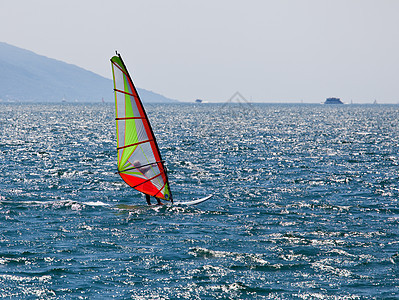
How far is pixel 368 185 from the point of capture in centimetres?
3675

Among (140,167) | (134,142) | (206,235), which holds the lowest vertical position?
(206,235)

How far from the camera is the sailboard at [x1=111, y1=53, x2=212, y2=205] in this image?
26922 millimetres

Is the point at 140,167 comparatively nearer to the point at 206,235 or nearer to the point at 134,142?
the point at 134,142

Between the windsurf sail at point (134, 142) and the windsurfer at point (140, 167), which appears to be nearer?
the windsurf sail at point (134, 142)

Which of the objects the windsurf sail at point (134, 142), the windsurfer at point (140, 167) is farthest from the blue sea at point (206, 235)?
the windsurfer at point (140, 167)

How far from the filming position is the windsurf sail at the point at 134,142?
26931 millimetres

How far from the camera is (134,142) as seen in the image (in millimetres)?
27922

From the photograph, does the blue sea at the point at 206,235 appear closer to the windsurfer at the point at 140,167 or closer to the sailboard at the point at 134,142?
the sailboard at the point at 134,142

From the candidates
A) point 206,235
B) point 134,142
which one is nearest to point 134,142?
point 134,142

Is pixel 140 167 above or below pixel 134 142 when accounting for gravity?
below

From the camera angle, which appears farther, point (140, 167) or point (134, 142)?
point (140, 167)

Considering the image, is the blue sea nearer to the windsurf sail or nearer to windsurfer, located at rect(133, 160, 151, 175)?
the windsurf sail

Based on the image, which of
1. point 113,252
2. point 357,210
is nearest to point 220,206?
point 357,210

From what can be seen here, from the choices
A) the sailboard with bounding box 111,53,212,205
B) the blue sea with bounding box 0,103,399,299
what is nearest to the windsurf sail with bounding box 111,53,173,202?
the sailboard with bounding box 111,53,212,205
